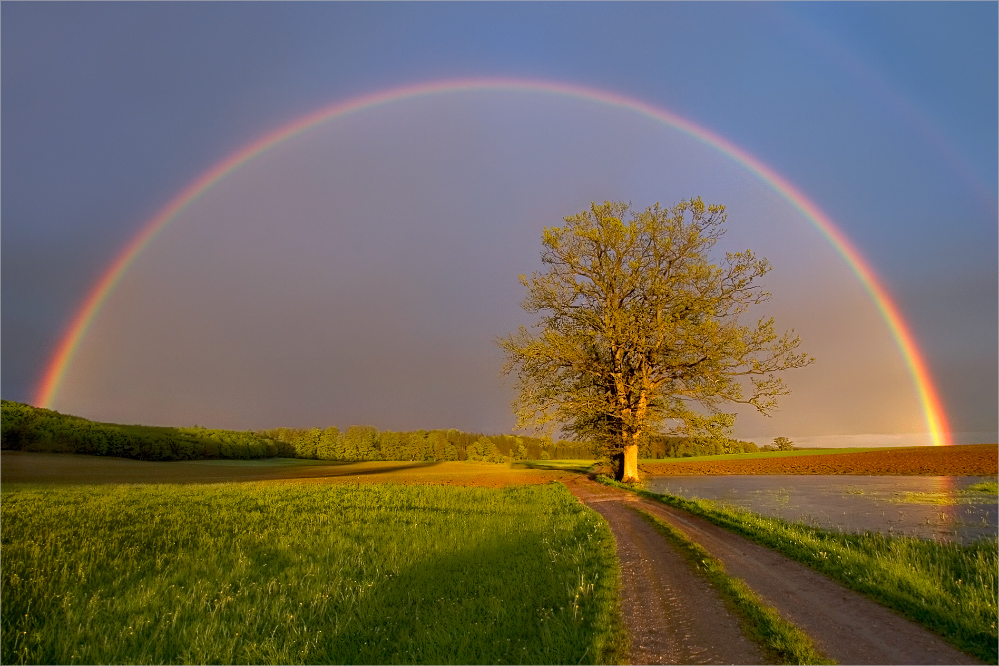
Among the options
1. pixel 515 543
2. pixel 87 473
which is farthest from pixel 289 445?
pixel 515 543

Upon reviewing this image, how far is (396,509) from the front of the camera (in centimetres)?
2147

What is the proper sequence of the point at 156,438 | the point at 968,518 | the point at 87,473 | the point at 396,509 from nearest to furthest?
the point at 968,518 → the point at 396,509 → the point at 87,473 → the point at 156,438

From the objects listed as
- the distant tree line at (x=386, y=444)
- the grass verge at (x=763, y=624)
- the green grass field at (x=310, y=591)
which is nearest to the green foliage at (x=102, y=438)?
the distant tree line at (x=386, y=444)

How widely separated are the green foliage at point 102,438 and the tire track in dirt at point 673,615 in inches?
3742

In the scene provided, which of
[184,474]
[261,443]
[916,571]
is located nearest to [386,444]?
[261,443]

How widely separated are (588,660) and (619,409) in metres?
28.4

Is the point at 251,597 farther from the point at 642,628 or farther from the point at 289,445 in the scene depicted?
the point at 289,445

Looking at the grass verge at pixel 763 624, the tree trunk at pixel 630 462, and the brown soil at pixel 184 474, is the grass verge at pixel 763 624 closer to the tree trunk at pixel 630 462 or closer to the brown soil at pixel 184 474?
the tree trunk at pixel 630 462

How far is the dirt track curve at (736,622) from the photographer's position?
20.6ft

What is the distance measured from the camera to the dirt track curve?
629 centimetres

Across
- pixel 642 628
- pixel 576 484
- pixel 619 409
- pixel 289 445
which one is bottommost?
pixel 289 445

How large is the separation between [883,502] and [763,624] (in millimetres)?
18149

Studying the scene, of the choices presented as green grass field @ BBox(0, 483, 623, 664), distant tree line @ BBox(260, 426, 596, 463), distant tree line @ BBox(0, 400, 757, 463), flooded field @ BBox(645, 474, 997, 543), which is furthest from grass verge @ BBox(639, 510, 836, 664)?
distant tree line @ BBox(260, 426, 596, 463)

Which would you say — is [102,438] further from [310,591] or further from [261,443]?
[310,591]
